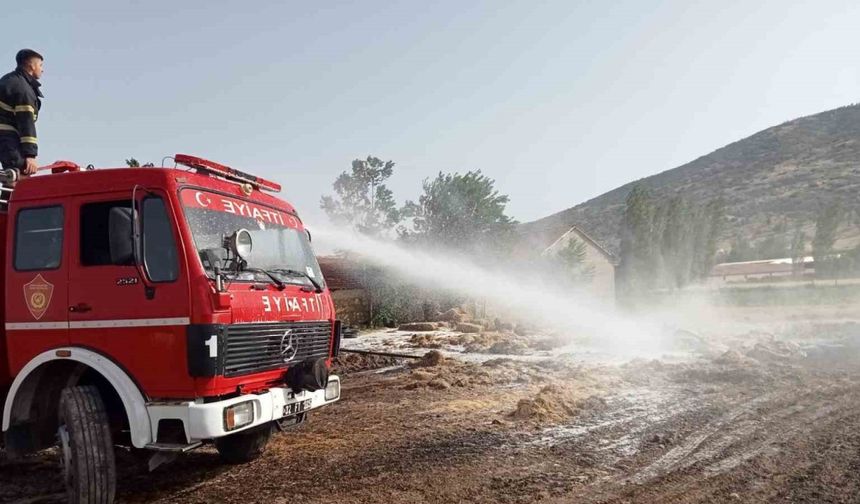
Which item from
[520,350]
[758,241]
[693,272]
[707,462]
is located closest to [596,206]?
Result: [758,241]

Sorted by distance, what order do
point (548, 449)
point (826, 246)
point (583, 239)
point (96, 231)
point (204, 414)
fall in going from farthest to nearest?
1. point (826, 246)
2. point (583, 239)
3. point (548, 449)
4. point (96, 231)
5. point (204, 414)

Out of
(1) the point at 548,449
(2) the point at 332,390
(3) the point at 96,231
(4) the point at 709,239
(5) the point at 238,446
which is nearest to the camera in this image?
(3) the point at 96,231

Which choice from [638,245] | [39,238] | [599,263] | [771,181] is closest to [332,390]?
[39,238]

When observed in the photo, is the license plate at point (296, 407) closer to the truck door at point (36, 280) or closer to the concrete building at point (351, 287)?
the truck door at point (36, 280)

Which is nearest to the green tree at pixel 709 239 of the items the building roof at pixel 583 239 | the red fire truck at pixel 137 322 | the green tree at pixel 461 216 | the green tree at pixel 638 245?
the green tree at pixel 638 245

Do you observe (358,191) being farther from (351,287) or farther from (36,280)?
(36,280)

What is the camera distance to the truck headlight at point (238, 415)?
4.50 m

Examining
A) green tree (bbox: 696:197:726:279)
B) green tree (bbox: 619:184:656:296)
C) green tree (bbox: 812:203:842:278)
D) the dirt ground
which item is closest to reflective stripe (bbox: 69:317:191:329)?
the dirt ground

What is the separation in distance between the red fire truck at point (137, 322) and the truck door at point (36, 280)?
0.01 meters

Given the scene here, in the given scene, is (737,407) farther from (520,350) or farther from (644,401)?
(520,350)

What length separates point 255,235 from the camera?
5.61 meters

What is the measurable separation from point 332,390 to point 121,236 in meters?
2.53

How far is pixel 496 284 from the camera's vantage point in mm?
26562

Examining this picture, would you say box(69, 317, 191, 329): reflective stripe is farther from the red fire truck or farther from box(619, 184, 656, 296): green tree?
box(619, 184, 656, 296): green tree
